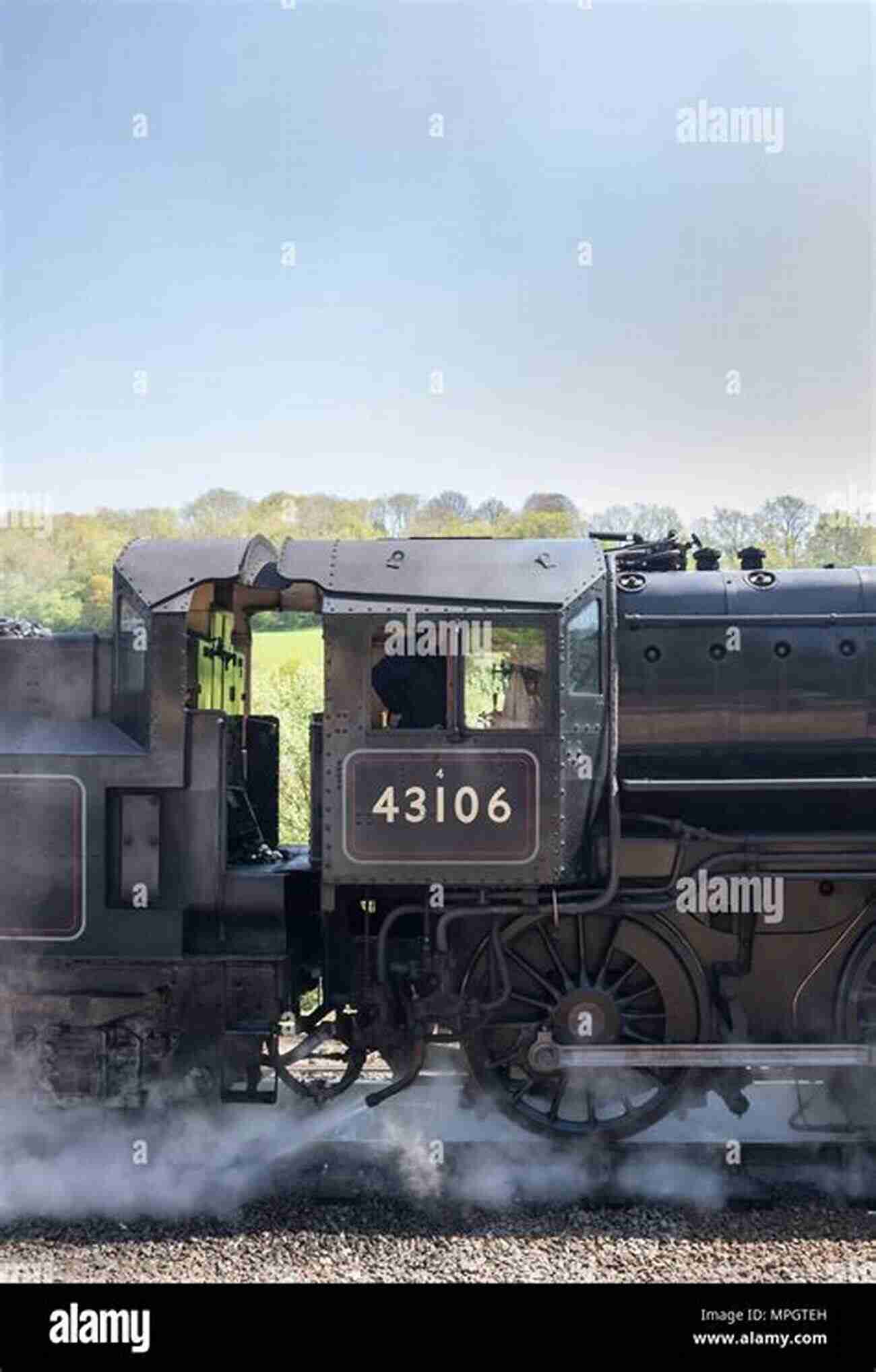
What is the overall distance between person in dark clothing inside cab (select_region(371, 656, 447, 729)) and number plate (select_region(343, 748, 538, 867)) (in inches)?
23.9

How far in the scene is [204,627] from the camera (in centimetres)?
773

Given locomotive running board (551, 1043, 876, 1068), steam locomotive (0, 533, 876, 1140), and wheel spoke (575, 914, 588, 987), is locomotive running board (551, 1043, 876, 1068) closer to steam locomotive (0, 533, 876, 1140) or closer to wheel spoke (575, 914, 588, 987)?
steam locomotive (0, 533, 876, 1140)

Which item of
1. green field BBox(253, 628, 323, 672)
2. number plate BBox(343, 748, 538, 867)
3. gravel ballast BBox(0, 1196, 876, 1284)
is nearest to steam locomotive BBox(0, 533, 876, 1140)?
number plate BBox(343, 748, 538, 867)

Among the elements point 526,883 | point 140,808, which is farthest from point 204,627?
point 526,883

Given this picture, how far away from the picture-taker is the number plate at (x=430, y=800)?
264 inches

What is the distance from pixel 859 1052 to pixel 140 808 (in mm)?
4773

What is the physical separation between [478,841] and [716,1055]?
2.02m

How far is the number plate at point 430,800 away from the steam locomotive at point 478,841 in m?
0.01

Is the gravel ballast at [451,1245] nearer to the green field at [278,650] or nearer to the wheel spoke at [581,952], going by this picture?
the wheel spoke at [581,952]

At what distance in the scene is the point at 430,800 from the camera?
6.70m

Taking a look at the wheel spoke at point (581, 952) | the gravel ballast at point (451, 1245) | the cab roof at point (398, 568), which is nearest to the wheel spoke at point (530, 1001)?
the wheel spoke at point (581, 952)

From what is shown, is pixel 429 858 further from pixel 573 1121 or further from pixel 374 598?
Answer: pixel 573 1121

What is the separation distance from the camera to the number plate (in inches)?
264
